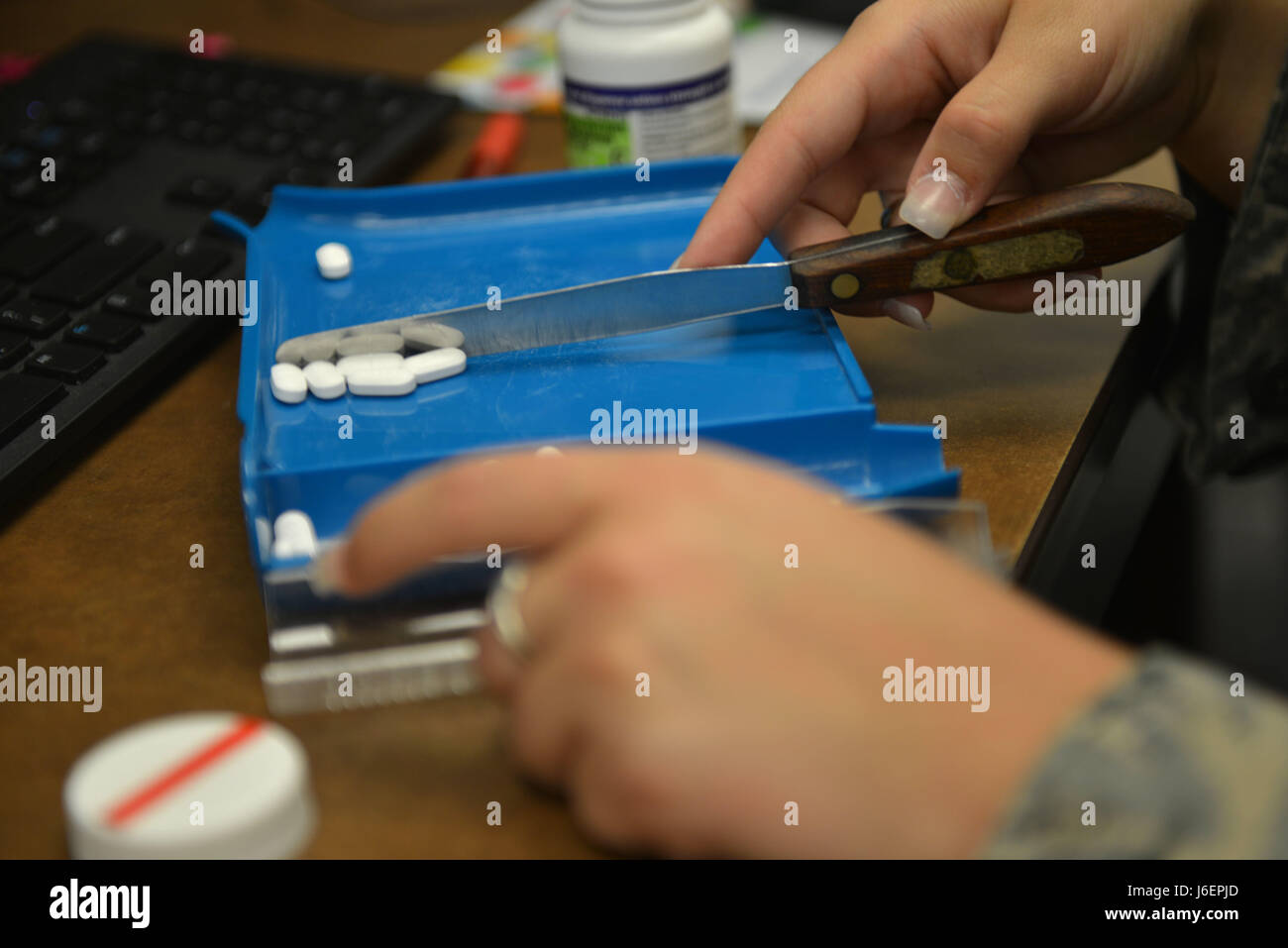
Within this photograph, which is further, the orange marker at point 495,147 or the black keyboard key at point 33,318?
the orange marker at point 495,147

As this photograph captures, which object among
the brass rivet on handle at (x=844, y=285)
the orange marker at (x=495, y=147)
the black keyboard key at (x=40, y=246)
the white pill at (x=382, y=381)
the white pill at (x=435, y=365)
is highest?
the orange marker at (x=495, y=147)

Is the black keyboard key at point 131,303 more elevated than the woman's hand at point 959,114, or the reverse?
the woman's hand at point 959,114

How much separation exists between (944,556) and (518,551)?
6.6 inches

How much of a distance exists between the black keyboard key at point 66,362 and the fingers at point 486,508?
11.4 inches

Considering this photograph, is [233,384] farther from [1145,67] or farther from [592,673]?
[1145,67]

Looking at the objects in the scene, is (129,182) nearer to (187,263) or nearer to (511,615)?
(187,263)

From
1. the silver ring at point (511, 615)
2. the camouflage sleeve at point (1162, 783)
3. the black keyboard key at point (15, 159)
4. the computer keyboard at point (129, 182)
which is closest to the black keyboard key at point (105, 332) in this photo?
the computer keyboard at point (129, 182)

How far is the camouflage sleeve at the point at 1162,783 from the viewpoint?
1.13 feet

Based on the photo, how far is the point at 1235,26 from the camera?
72 centimetres

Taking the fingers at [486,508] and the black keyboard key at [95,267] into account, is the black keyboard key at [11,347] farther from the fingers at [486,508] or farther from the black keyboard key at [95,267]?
the fingers at [486,508]

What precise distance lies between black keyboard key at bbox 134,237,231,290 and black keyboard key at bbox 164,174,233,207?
6 cm

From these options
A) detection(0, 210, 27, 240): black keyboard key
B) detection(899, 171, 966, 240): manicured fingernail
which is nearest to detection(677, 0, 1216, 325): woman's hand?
detection(899, 171, 966, 240): manicured fingernail

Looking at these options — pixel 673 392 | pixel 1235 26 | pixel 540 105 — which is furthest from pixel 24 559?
pixel 1235 26

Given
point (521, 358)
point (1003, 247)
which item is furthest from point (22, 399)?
point (1003, 247)
